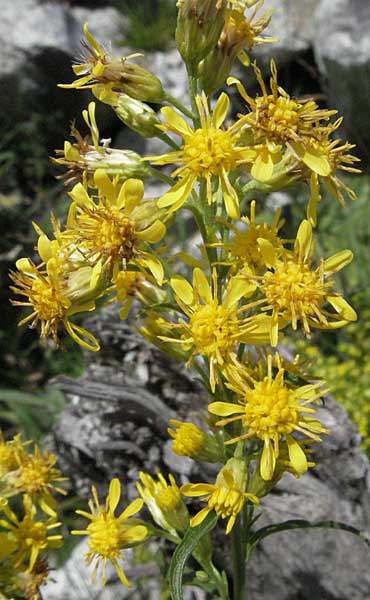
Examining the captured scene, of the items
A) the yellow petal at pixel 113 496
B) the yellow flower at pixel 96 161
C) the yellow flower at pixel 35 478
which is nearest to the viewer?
the yellow flower at pixel 96 161

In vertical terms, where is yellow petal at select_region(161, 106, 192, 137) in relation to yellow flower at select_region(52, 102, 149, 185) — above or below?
above

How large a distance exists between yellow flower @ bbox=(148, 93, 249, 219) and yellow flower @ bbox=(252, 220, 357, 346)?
14 cm

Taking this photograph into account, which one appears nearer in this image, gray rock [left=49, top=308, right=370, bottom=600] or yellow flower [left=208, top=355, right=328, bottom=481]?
yellow flower [left=208, top=355, right=328, bottom=481]

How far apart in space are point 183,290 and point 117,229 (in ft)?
0.55

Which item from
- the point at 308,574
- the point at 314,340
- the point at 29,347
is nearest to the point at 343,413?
the point at 308,574

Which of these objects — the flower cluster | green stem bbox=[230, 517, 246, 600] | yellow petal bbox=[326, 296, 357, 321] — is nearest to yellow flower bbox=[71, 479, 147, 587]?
the flower cluster

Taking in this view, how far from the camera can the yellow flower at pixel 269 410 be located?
1292 millimetres

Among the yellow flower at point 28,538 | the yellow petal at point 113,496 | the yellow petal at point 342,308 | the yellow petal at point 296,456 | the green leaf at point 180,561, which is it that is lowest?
the yellow flower at point 28,538

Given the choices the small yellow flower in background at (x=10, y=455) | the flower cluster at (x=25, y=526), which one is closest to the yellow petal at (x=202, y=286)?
the flower cluster at (x=25, y=526)

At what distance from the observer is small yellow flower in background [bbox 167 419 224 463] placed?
1.43 meters

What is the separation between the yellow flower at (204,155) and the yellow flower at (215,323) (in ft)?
0.47

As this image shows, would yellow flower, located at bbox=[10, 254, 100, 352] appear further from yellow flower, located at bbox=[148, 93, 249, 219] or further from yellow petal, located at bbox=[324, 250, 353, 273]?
yellow petal, located at bbox=[324, 250, 353, 273]

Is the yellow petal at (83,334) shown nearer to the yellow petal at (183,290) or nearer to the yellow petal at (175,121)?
the yellow petal at (183,290)

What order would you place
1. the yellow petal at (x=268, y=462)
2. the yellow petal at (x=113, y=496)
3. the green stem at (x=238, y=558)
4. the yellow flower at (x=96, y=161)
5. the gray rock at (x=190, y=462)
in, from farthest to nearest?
1. the gray rock at (x=190, y=462)
2. the yellow petal at (x=113, y=496)
3. the green stem at (x=238, y=558)
4. the yellow flower at (x=96, y=161)
5. the yellow petal at (x=268, y=462)
